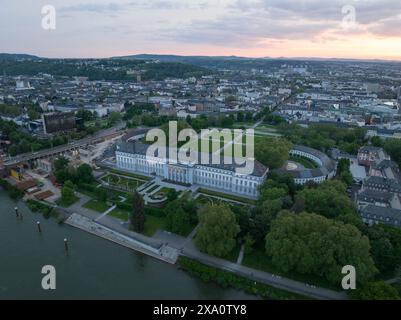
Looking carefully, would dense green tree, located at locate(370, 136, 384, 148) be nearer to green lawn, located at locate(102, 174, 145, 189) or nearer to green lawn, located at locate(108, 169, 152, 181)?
green lawn, located at locate(108, 169, 152, 181)

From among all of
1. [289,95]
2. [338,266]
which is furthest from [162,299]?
[289,95]

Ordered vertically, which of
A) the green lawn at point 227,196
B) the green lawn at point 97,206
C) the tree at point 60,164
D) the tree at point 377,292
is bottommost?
the tree at point 377,292

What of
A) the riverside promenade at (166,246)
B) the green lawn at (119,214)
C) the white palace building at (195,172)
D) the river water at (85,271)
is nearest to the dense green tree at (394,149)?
the white palace building at (195,172)

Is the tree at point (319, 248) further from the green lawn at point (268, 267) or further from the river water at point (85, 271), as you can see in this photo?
the river water at point (85, 271)

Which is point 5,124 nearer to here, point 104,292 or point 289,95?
point 104,292

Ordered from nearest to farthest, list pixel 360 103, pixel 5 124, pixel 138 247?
pixel 138 247, pixel 5 124, pixel 360 103
